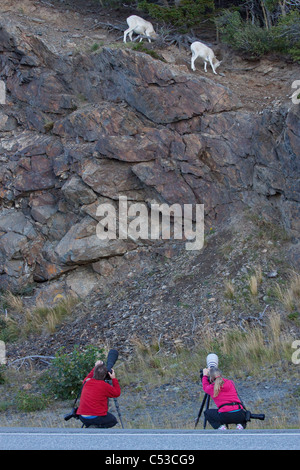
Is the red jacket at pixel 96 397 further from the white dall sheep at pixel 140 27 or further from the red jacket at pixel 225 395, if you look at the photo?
the white dall sheep at pixel 140 27

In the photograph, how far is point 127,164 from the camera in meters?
13.2

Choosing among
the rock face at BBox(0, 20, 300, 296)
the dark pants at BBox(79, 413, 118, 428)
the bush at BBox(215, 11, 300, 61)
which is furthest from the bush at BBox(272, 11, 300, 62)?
the dark pants at BBox(79, 413, 118, 428)

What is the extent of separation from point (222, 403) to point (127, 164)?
906cm

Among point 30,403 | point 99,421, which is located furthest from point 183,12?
point 99,421

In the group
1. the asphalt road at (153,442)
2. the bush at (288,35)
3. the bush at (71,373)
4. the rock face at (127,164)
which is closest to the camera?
the asphalt road at (153,442)

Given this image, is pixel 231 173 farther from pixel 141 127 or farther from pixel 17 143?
pixel 17 143

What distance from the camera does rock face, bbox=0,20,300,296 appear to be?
12.3m

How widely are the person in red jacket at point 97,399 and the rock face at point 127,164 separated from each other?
23.8 feet

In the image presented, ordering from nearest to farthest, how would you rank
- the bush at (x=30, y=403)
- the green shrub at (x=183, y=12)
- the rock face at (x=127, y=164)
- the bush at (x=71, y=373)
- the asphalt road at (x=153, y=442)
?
the asphalt road at (x=153, y=442) < the bush at (x=30, y=403) < the bush at (x=71, y=373) < the rock face at (x=127, y=164) < the green shrub at (x=183, y=12)

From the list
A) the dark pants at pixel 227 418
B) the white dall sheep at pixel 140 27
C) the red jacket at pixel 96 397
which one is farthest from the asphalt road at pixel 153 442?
the white dall sheep at pixel 140 27

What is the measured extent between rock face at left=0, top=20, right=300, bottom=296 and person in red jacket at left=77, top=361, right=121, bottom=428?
7.25 meters

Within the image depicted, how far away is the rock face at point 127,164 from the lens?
12.3 metres

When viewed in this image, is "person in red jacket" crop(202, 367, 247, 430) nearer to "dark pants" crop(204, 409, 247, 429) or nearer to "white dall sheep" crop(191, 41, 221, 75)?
"dark pants" crop(204, 409, 247, 429)

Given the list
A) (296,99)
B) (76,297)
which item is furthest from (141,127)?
(76,297)
